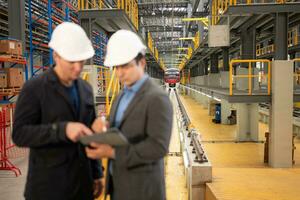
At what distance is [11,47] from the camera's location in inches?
333

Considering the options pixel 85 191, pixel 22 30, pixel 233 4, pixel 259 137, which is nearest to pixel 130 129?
pixel 85 191

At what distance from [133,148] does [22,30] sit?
9.09 meters

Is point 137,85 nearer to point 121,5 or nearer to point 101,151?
point 101,151

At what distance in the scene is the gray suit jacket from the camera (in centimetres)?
170

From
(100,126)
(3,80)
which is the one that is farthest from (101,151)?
(3,80)

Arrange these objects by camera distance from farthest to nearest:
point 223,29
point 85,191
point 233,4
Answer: point 223,29
point 233,4
point 85,191

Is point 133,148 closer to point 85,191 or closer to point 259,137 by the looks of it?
point 85,191

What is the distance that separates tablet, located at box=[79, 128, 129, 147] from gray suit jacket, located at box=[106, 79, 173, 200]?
0.32 ft

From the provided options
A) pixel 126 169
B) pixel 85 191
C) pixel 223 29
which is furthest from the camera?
pixel 223 29

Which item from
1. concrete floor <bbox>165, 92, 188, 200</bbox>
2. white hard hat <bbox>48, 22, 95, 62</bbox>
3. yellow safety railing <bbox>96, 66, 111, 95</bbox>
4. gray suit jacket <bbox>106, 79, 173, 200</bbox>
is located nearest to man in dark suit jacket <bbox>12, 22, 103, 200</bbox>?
white hard hat <bbox>48, 22, 95, 62</bbox>

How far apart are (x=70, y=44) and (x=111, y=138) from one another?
2.11 feet

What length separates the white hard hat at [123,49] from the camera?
1.82m

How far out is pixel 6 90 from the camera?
27.9 ft

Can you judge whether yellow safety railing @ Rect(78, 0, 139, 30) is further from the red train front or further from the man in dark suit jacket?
the red train front
